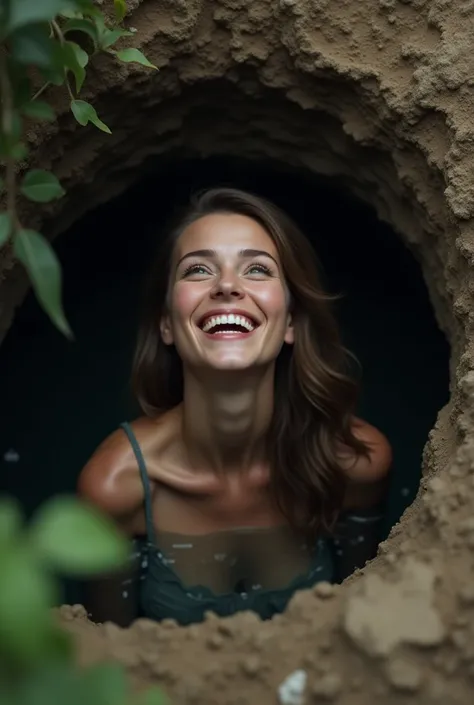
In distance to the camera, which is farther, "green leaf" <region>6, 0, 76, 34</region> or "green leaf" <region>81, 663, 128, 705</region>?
"green leaf" <region>6, 0, 76, 34</region>

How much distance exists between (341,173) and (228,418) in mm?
613

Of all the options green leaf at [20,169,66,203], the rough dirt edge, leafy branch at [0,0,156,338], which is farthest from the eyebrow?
green leaf at [20,169,66,203]

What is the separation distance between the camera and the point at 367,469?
1.85m

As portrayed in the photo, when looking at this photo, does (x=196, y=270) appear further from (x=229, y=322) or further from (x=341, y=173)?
(x=341, y=173)

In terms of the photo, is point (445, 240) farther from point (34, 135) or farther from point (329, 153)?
point (34, 135)

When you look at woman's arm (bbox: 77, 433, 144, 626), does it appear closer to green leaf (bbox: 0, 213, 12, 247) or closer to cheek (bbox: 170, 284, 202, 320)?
cheek (bbox: 170, 284, 202, 320)

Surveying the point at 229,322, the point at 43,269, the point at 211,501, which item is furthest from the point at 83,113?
the point at 211,501

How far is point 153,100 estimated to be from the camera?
5.53 ft

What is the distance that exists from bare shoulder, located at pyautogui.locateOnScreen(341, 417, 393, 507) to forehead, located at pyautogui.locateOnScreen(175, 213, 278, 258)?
1.56 ft

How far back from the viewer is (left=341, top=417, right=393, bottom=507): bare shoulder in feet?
6.04

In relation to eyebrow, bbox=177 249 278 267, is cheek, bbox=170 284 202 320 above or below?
below

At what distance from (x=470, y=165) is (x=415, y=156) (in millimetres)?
164

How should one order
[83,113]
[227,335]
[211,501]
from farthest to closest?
[211,501] < [227,335] < [83,113]

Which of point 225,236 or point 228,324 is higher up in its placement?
point 225,236
